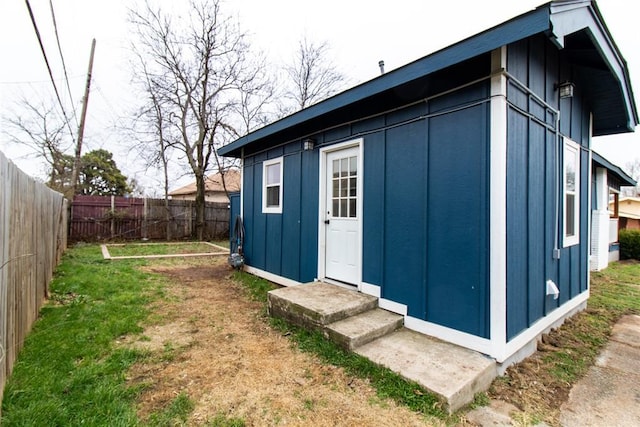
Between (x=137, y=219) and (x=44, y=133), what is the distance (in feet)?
21.7

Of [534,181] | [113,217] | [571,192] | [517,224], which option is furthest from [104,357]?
[113,217]

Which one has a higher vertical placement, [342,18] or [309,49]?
[309,49]

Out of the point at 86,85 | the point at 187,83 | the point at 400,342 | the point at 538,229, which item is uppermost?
the point at 187,83

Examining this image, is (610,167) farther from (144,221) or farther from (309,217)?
(144,221)

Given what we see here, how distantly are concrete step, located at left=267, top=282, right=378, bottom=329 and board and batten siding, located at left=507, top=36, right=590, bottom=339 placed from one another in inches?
58.5

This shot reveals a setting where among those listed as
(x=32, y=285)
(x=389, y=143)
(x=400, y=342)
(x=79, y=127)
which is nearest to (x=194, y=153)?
(x=79, y=127)

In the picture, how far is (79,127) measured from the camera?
9.88 m

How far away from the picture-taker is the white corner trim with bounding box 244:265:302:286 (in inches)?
200

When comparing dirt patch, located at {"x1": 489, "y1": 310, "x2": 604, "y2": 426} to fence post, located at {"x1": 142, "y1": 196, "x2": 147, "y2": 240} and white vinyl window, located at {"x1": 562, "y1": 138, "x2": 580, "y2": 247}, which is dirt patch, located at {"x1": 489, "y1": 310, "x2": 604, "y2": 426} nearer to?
white vinyl window, located at {"x1": 562, "y1": 138, "x2": 580, "y2": 247}

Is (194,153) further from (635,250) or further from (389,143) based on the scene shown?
(635,250)

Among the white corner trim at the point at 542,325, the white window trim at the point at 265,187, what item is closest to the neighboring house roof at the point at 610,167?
the white corner trim at the point at 542,325

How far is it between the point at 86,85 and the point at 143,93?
2103 millimetres

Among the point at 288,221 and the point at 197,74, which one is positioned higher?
the point at 197,74

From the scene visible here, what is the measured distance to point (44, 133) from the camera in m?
13.5
